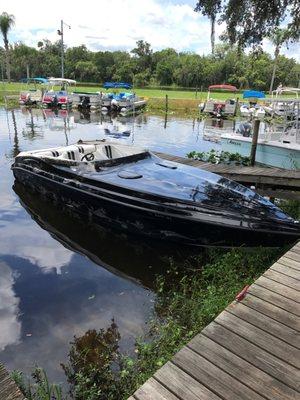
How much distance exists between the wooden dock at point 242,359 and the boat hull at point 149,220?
2228 mm

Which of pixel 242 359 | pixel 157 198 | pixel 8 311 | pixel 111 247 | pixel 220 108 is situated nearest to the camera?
pixel 242 359

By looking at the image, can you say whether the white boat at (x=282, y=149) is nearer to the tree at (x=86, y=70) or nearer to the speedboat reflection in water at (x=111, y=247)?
the speedboat reflection in water at (x=111, y=247)

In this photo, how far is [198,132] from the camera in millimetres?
24016

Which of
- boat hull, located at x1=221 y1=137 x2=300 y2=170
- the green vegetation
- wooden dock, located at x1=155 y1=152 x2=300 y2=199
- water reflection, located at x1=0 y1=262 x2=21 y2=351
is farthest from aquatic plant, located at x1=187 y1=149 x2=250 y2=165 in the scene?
water reflection, located at x1=0 y1=262 x2=21 y2=351

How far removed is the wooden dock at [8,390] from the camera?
2.71 meters

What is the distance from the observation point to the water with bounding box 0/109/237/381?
15.4 feet

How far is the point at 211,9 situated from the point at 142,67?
7480cm

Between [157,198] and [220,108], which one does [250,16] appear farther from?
[220,108]

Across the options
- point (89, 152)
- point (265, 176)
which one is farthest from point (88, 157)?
point (265, 176)

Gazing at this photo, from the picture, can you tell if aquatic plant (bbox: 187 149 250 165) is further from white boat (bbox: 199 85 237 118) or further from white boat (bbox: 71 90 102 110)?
white boat (bbox: 71 90 102 110)

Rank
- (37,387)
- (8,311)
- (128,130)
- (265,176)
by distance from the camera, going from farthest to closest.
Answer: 1. (128,130)
2. (265,176)
3. (8,311)
4. (37,387)

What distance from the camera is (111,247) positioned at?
285 inches

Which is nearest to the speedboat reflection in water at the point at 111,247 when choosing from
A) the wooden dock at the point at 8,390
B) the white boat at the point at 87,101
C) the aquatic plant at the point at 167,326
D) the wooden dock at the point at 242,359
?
the aquatic plant at the point at 167,326

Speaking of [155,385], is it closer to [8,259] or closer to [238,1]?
[8,259]
